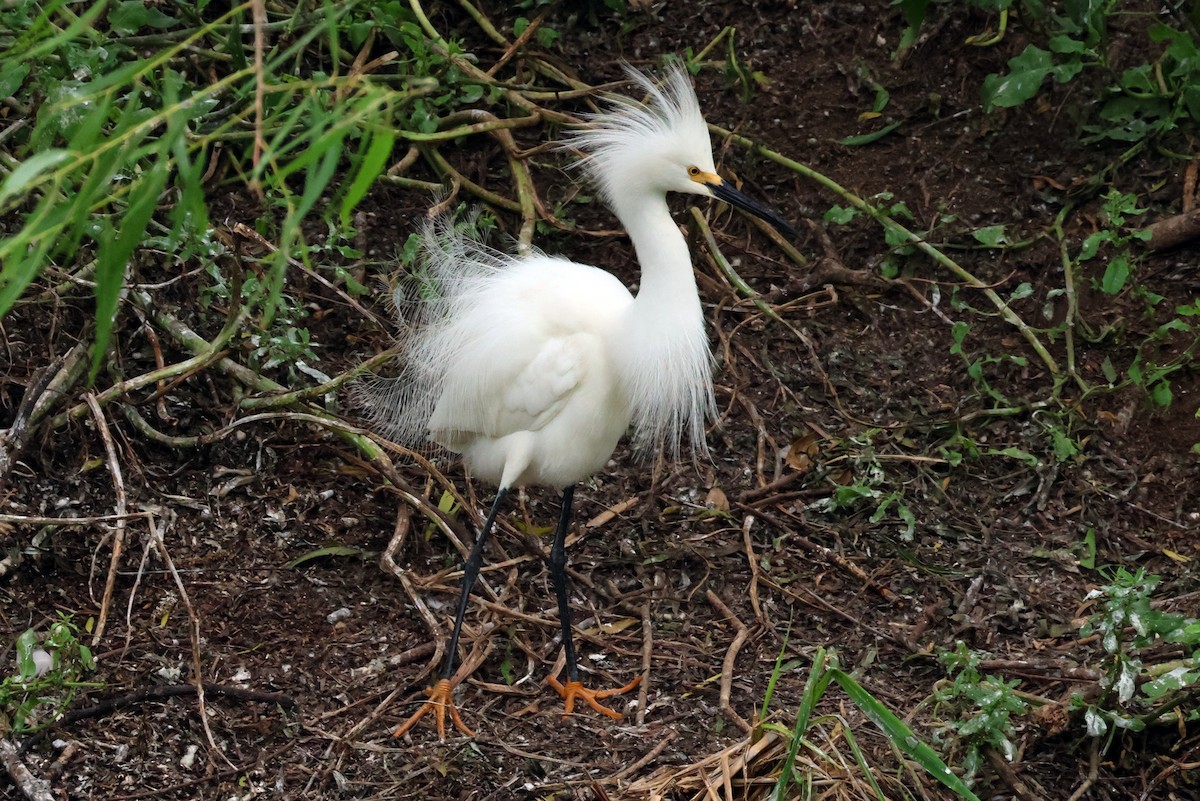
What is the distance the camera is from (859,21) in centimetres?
448

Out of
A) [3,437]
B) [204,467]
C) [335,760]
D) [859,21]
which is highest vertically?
[859,21]

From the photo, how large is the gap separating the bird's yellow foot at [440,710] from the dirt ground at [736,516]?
0.13 feet

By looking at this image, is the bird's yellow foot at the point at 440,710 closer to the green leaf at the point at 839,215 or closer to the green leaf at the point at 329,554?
the green leaf at the point at 329,554

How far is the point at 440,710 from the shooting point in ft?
9.04

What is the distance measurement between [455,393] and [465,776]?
93 cm

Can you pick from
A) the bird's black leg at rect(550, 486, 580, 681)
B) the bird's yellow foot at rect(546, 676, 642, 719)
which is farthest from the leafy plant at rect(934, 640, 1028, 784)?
the bird's black leg at rect(550, 486, 580, 681)

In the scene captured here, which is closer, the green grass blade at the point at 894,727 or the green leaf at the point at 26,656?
the green grass blade at the point at 894,727

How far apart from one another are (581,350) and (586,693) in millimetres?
807

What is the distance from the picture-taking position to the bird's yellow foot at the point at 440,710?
2.73m

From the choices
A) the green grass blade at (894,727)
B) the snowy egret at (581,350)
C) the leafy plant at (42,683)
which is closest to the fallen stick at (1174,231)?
the snowy egret at (581,350)

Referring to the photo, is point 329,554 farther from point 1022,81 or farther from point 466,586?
point 1022,81

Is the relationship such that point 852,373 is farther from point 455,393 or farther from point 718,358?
point 455,393

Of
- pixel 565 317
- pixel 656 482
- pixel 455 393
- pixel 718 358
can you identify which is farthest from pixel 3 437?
pixel 718 358

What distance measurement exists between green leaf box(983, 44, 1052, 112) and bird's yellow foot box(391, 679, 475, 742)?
92.2 inches
